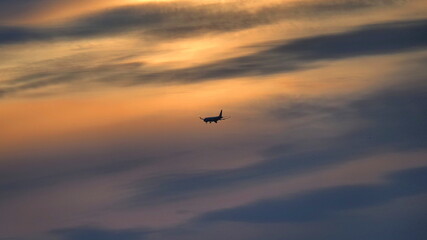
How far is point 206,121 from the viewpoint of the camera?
207 feet
